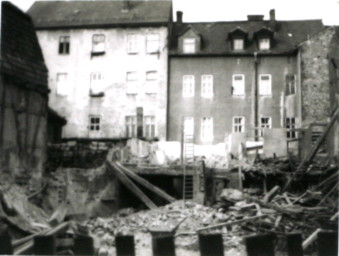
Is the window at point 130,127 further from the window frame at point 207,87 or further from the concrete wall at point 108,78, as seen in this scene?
the window frame at point 207,87

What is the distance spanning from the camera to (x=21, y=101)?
8.45m

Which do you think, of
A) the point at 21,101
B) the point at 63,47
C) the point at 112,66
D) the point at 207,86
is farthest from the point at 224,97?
the point at 21,101

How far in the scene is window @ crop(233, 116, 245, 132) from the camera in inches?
783

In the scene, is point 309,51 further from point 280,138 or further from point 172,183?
point 172,183

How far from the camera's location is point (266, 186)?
13.3 metres

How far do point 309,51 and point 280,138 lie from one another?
642 cm

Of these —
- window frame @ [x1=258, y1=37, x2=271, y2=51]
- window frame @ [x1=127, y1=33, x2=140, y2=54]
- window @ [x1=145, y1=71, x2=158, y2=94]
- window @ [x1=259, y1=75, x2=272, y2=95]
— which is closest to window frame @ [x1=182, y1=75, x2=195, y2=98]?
window @ [x1=145, y1=71, x2=158, y2=94]

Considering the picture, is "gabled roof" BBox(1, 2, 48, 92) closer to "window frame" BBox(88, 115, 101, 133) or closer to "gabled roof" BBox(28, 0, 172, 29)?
"gabled roof" BBox(28, 0, 172, 29)

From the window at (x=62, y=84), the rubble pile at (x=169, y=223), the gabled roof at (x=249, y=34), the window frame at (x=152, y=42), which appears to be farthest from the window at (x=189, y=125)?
the rubble pile at (x=169, y=223)

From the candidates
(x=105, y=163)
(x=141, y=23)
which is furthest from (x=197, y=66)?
(x=105, y=163)

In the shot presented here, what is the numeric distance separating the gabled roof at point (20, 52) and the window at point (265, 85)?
12899 mm

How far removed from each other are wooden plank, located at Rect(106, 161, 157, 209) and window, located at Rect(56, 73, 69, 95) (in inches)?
187

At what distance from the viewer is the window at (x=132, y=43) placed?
68.5 feet

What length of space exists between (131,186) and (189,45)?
1012 cm
